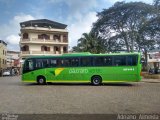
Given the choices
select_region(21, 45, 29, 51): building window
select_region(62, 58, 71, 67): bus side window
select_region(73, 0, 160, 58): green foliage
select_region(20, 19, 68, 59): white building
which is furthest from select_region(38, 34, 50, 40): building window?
select_region(62, 58, 71, 67): bus side window

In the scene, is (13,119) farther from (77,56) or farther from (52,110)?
(77,56)

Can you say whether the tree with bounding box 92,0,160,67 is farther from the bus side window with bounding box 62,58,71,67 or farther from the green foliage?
the bus side window with bounding box 62,58,71,67

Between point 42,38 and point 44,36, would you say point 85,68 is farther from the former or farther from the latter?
point 44,36

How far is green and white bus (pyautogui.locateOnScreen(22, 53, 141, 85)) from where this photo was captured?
23438 millimetres

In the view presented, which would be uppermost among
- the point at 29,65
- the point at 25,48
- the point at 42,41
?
the point at 42,41

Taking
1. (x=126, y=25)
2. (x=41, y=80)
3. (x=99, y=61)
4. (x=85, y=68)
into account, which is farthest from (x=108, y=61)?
(x=126, y=25)

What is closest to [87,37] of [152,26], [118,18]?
[118,18]

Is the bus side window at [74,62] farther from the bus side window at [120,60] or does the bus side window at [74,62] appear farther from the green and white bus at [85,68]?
the bus side window at [120,60]

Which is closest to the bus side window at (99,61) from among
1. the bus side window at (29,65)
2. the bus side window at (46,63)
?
the bus side window at (46,63)

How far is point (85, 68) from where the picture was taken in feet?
80.1

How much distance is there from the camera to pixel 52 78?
83.4 feet

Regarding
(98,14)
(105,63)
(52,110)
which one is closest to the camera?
(52,110)

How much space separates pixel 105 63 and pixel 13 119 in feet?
52.5

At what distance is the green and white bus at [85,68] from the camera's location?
23438mm
